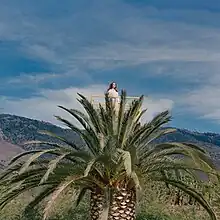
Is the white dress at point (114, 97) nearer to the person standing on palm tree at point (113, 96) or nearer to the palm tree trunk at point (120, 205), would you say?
the person standing on palm tree at point (113, 96)

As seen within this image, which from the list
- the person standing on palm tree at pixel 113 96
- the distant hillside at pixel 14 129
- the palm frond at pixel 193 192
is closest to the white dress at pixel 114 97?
the person standing on palm tree at pixel 113 96

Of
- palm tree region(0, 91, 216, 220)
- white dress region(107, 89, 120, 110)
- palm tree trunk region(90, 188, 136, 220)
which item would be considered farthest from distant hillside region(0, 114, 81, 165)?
palm tree trunk region(90, 188, 136, 220)

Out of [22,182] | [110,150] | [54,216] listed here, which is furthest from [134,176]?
[54,216]

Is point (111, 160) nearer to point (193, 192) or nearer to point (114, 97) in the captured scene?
point (114, 97)

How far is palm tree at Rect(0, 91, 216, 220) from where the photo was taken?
17281 mm

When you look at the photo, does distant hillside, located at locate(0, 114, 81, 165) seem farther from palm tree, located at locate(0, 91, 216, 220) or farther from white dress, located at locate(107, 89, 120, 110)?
white dress, located at locate(107, 89, 120, 110)

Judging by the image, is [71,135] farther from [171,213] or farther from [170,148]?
[171,213]

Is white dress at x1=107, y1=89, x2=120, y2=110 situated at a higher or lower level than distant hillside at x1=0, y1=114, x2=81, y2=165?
lower

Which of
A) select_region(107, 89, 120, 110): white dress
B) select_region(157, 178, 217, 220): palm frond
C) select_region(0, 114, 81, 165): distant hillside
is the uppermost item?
select_region(0, 114, 81, 165): distant hillside

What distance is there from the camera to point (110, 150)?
1720cm

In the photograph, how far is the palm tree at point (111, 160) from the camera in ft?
56.7

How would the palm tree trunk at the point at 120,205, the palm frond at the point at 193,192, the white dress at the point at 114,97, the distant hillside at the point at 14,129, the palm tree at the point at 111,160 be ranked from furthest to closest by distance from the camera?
1. the distant hillside at the point at 14,129
2. the palm frond at the point at 193,192
3. the white dress at the point at 114,97
4. the palm tree trunk at the point at 120,205
5. the palm tree at the point at 111,160

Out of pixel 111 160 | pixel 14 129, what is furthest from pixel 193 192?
pixel 14 129

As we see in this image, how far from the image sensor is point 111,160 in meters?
17.2
